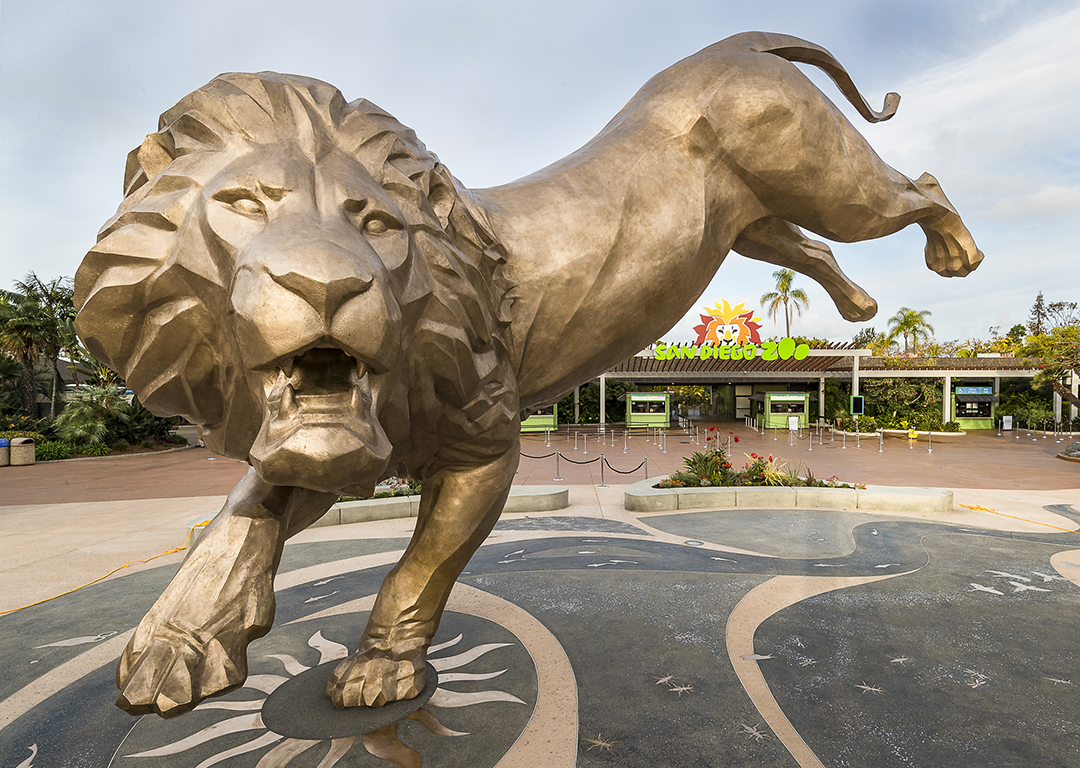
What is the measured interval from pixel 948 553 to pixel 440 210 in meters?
5.28

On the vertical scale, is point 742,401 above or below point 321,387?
below

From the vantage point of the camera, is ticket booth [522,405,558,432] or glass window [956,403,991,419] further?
glass window [956,403,991,419]

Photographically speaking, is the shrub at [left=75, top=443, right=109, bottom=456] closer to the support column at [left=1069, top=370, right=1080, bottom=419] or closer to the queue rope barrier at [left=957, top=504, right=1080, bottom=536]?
the queue rope barrier at [left=957, top=504, right=1080, bottom=536]

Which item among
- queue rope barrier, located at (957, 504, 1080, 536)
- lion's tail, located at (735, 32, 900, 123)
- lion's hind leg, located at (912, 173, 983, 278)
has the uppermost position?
lion's tail, located at (735, 32, 900, 123)

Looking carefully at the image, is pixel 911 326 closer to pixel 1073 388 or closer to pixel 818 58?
pixel 1073 388

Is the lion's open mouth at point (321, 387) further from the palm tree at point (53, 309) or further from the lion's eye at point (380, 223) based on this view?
the palm tree at point (53, 309)

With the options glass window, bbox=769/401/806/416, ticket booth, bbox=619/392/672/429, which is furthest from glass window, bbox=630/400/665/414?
glass window, bbox=769/401/806/416

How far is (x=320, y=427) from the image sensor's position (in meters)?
1.22

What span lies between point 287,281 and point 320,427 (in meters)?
0.30

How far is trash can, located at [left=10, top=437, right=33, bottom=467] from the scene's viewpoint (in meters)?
14.6

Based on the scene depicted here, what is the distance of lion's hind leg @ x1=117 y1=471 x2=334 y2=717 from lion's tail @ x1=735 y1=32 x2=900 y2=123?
2801 mm

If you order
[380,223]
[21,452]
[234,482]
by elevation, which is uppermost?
[380,223]

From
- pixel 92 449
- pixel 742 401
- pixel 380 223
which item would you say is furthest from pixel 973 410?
pixel 92 449

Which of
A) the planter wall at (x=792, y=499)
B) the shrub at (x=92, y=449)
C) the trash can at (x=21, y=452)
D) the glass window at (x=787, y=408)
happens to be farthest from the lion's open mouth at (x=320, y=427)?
the glass window at (x=787, y=408)
